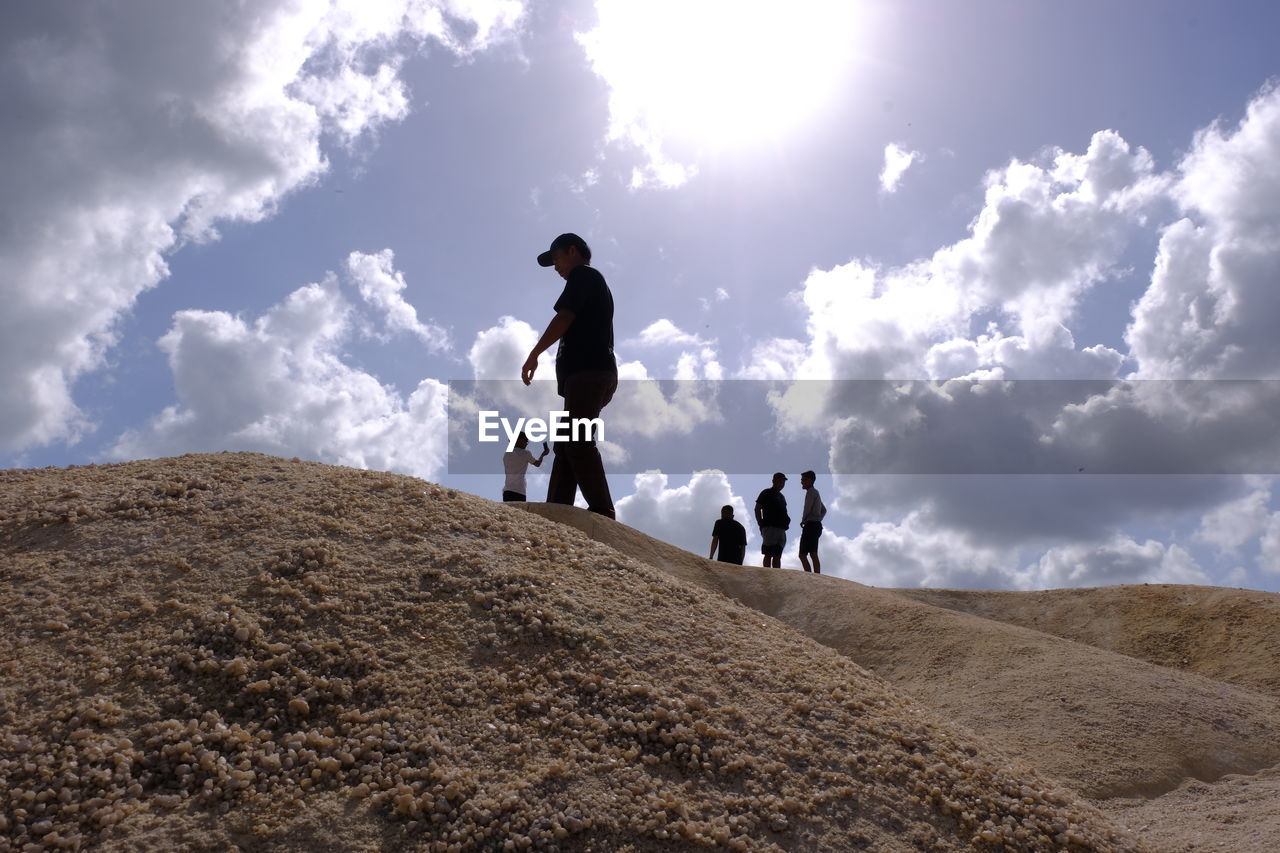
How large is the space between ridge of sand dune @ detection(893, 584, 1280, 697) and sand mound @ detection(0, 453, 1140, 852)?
481 cm

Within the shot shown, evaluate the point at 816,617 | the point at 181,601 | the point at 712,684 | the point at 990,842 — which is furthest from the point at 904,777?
the point at 816,617

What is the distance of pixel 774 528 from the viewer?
10844mm

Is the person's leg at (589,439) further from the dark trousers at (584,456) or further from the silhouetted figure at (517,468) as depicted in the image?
the silhouetted figure at (517,468)

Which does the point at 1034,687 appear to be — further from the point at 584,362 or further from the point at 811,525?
the point at 811,525

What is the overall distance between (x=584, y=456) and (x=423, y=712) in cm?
383

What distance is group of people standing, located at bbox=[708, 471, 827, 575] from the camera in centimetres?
1038

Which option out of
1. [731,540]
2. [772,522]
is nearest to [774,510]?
[772,522]

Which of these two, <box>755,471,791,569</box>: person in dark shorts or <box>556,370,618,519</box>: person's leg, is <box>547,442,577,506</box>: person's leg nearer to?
<box>556,370,618,519</box>: person's leg

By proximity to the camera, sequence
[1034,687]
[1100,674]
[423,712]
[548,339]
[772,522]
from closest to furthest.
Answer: [423,712], [1034,687], [1100,674], [548,339], [772,522]

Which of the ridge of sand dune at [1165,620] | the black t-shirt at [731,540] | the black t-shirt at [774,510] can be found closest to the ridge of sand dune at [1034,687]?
the ridge of sand dune at [1165,620]

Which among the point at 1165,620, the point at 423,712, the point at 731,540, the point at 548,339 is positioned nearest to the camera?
the point at 423,712

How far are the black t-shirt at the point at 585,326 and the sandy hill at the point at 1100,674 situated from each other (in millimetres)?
1134

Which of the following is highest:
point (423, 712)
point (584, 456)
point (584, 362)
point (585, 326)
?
point (585, 326)

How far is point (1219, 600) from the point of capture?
817 centimetres
